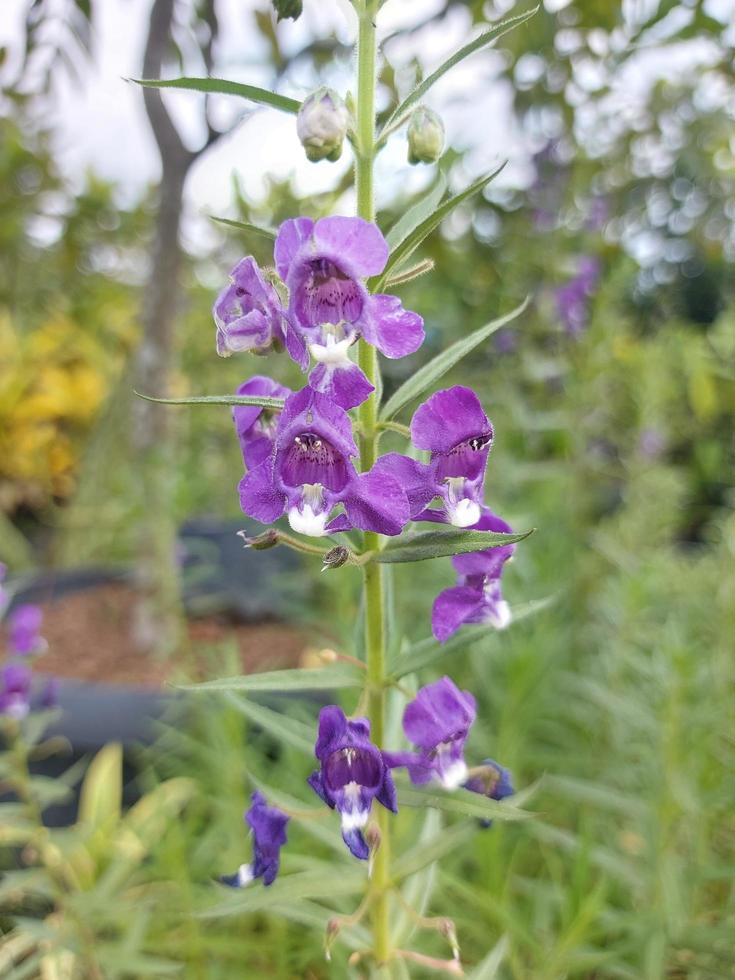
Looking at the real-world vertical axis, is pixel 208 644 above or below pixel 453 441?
below

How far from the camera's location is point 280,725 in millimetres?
823

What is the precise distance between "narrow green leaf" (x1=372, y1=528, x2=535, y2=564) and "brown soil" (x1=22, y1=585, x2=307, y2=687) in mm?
1396

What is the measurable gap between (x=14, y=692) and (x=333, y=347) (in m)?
1.05

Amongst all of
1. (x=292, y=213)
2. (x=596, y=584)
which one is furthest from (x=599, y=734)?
(x=292, y=213)

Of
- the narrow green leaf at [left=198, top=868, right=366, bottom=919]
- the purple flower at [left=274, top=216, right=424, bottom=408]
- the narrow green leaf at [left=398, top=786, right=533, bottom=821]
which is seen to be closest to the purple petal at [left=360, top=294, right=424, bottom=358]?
the purple flower at [left=274, top=216, right=424, bottom=408]

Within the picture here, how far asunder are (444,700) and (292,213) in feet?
5.25

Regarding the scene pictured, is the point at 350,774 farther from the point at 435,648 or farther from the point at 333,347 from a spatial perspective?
the point at 333,347

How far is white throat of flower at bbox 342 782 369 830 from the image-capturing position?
0.66m

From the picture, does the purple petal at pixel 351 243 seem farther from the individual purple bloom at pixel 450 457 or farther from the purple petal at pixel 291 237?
the individual purple bloom at pixel 450 457

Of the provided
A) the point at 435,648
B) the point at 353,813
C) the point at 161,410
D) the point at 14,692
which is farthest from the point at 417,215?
the point at 161,410

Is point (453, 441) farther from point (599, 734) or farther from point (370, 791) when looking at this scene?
point (599, 734)

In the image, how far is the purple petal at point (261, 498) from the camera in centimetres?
65

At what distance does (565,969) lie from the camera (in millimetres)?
1057

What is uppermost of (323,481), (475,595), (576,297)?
(576,297)
